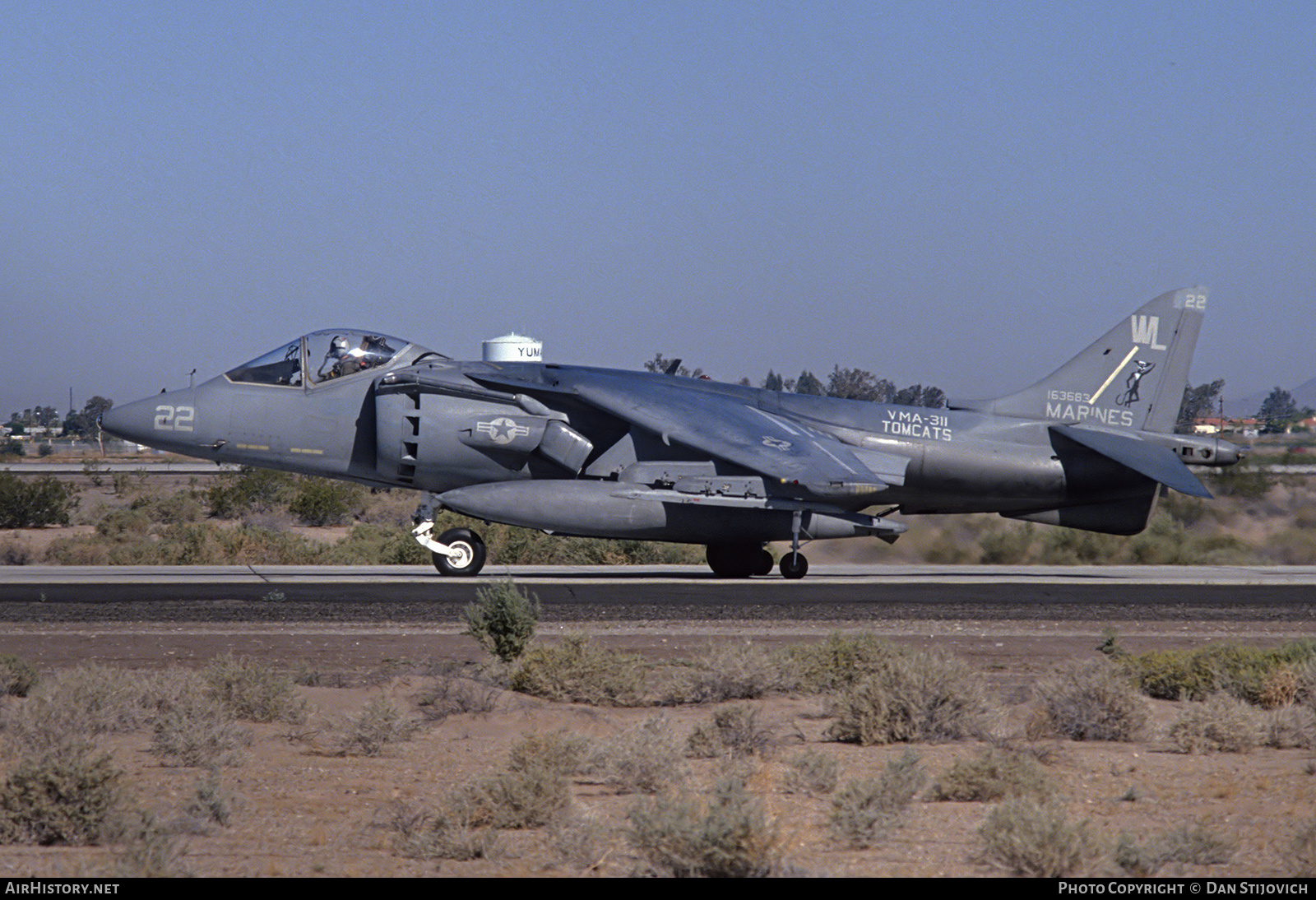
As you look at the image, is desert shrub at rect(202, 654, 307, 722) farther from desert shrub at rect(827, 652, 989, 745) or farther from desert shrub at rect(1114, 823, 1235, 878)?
desert shrub at rect(1114, 823, 1235, 878)

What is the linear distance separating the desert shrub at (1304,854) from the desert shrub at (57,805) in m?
5.84

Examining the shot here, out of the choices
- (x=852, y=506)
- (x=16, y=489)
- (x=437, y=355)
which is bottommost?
(x=16, y=489)

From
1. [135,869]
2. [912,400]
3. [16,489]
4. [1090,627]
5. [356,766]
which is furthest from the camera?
[16,489]

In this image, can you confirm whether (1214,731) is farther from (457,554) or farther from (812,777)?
(457,554)

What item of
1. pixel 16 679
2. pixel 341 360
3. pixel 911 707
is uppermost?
pixel 341 360

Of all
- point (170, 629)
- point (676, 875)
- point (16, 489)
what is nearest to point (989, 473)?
point (170, 629)

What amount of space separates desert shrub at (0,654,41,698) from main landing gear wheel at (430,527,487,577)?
9.31 metres

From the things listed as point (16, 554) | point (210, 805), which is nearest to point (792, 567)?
point (210, 805)

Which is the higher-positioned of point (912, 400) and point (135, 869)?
point (912, 400)

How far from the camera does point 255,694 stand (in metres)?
9.70

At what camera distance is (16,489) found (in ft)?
122

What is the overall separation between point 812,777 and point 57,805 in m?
4.30
